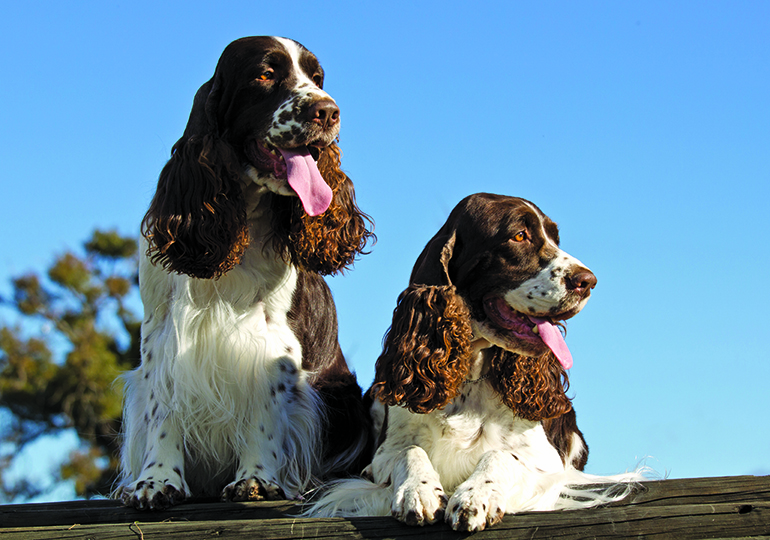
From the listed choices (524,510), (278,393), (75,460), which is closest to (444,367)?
(524,510)

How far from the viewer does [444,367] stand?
3.76 m

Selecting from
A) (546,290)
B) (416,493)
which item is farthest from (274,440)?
(546,290)

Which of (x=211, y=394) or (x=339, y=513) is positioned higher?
(x=211, y=394)

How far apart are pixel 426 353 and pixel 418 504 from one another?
2.76 ft

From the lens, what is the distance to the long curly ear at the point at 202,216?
13.7 feet

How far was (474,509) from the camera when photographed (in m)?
3.06

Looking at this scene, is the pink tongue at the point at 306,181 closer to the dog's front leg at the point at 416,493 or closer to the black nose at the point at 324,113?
the black nose at the point at 324,113

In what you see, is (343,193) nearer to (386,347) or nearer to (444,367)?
(386,347)

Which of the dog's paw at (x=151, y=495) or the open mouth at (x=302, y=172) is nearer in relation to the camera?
the dog's paw at (x=151, y=495)

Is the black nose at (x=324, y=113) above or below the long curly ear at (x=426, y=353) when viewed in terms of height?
above

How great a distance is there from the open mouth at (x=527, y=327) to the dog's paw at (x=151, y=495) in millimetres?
1764

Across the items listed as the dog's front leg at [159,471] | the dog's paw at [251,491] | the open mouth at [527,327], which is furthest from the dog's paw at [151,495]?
the open mouth at [527,327]

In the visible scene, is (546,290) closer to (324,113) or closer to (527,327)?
(527,327)

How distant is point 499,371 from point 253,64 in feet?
6.69
